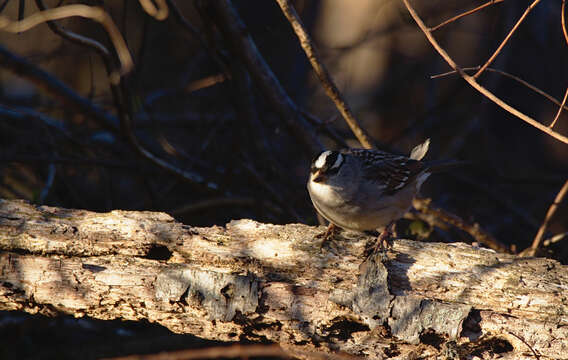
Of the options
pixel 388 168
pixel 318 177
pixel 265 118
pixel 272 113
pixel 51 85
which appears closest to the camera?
pixel 318 177

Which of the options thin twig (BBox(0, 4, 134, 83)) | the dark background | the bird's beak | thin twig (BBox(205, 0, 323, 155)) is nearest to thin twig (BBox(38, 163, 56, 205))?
the dark background

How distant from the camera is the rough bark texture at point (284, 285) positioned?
2.67m

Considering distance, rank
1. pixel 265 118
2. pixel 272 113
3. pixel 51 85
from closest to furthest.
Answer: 1. pixel 51 85
2. pixel 265 118
3. pixel 272 113

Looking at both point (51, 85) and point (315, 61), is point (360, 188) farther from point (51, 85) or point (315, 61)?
point (51, 85)

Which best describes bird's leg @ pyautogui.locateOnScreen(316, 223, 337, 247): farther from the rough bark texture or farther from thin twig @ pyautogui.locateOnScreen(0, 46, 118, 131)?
thin twig @ pyautogui.locateOnScreen(0, 46, 118, 131)

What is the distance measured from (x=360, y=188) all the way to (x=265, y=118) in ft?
8.51

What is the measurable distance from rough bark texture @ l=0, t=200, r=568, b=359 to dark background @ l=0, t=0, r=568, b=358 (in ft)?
5.21

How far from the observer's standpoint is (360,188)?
3.65 metres

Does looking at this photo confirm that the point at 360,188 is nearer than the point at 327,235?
No

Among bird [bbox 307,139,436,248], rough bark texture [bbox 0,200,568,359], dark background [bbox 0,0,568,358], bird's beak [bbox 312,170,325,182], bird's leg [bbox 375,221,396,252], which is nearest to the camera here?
rough bark texture [bbox 0,200,568,359]

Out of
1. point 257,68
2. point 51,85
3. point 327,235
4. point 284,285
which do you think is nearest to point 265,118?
point 257,68

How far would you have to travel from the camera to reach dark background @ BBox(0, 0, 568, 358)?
16.2ft

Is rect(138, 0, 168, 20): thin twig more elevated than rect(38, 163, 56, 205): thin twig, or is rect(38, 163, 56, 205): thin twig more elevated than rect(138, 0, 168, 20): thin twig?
rect(138, 0, 168, 20): thin twig

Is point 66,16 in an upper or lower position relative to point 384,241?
upper
